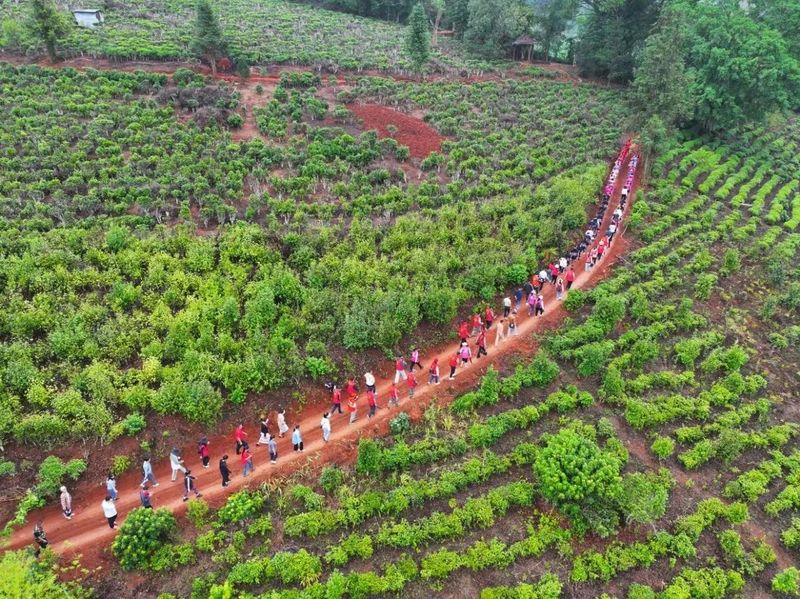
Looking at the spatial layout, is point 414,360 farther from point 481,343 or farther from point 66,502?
point 66,502

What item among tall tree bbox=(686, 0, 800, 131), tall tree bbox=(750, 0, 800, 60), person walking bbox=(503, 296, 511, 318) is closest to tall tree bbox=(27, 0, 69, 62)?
person walking bbox=(503, 296, 511, 318)

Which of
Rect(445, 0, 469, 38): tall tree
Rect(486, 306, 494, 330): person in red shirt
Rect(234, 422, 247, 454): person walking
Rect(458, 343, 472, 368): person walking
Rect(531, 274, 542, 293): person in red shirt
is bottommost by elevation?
Rect(234, 422, 247, 454): person walking

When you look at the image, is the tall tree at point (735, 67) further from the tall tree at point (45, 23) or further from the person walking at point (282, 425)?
the tall tree at point (45, 23)

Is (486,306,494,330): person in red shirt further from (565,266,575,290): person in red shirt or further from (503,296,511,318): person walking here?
(565,266,575,290): person in red shirt

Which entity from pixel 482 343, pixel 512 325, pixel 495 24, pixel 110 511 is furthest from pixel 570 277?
pixel 495 24

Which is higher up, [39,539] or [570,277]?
[570,277]

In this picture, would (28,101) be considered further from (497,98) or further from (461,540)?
(461,540)

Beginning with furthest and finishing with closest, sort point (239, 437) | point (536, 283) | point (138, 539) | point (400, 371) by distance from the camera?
point (536, 283)
point (400, 371)
point (239, 437)
point (138, 539)
